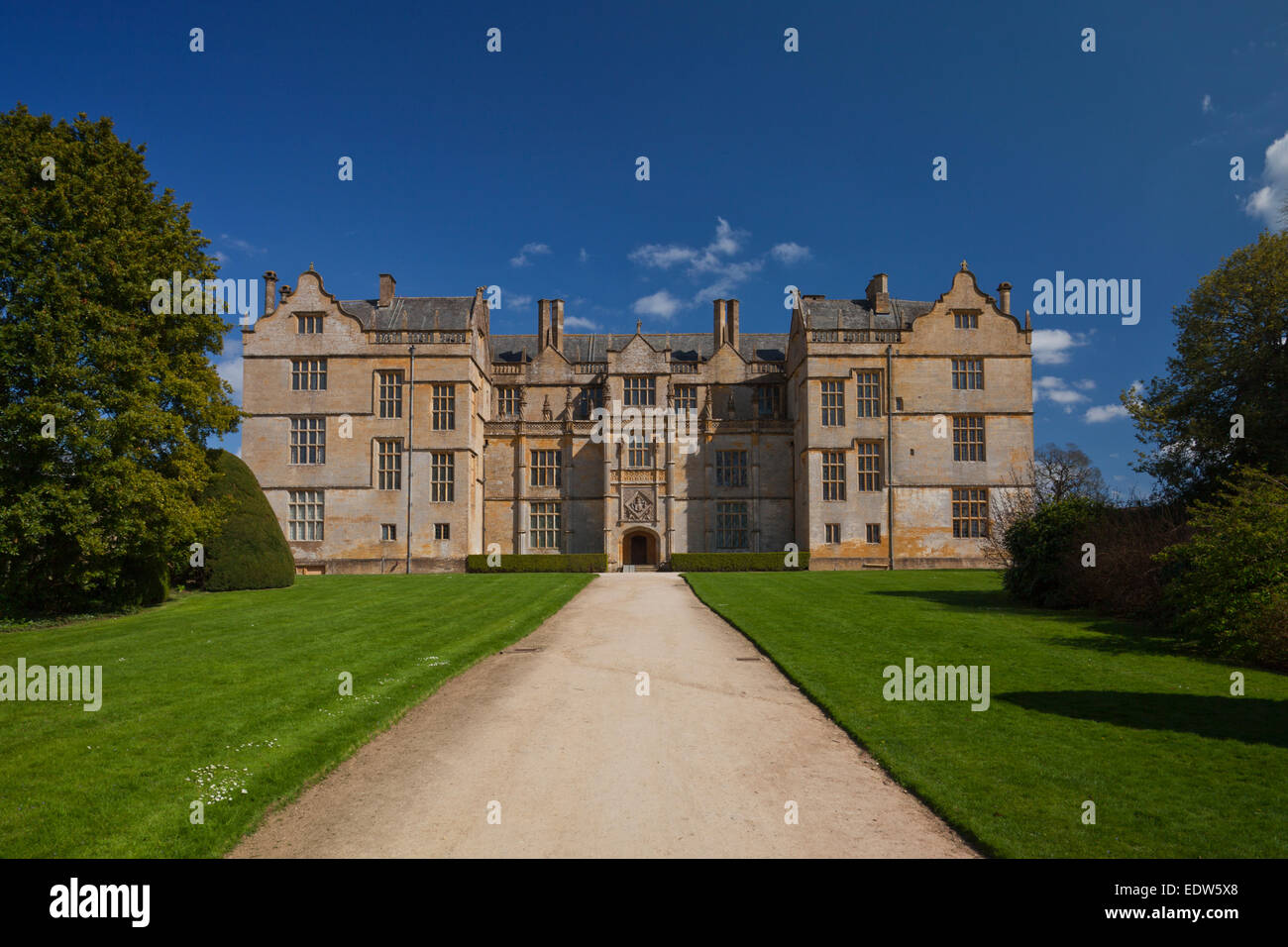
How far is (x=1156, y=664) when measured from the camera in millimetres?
11742

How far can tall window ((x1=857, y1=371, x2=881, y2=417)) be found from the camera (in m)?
38.9

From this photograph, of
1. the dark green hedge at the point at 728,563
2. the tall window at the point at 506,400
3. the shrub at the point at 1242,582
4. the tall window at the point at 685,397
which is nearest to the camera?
the shrub at the point at 1242,582

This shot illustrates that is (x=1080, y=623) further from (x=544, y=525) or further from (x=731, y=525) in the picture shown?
(x=544, y=525)

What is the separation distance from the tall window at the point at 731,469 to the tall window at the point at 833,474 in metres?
5.28

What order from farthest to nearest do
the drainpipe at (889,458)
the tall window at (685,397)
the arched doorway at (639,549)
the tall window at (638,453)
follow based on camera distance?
1. the tall window at (685,397)
2. the arched doorway at (639,549)
3. the tall window at (638,453)
4. the drainpipe at (889,458)

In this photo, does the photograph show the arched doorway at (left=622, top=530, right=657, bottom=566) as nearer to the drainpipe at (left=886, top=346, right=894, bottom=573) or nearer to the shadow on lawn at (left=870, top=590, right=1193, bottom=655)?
the drainpipe at (left=886, top=346, right=894, bottom=573)

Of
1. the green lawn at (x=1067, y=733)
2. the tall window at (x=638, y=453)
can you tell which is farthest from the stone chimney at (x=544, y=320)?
the green lawn at (x=1067, y=733)

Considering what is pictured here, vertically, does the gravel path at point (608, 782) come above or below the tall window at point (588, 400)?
below

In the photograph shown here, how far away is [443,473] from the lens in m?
38.9

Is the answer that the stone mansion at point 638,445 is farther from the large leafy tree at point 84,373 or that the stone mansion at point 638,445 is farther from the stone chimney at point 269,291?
the large leafy tree at point 84,373

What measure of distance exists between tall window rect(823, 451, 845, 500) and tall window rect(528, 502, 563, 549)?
1541 centimetres

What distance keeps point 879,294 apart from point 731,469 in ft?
44.1

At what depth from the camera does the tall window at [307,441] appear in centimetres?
3888
